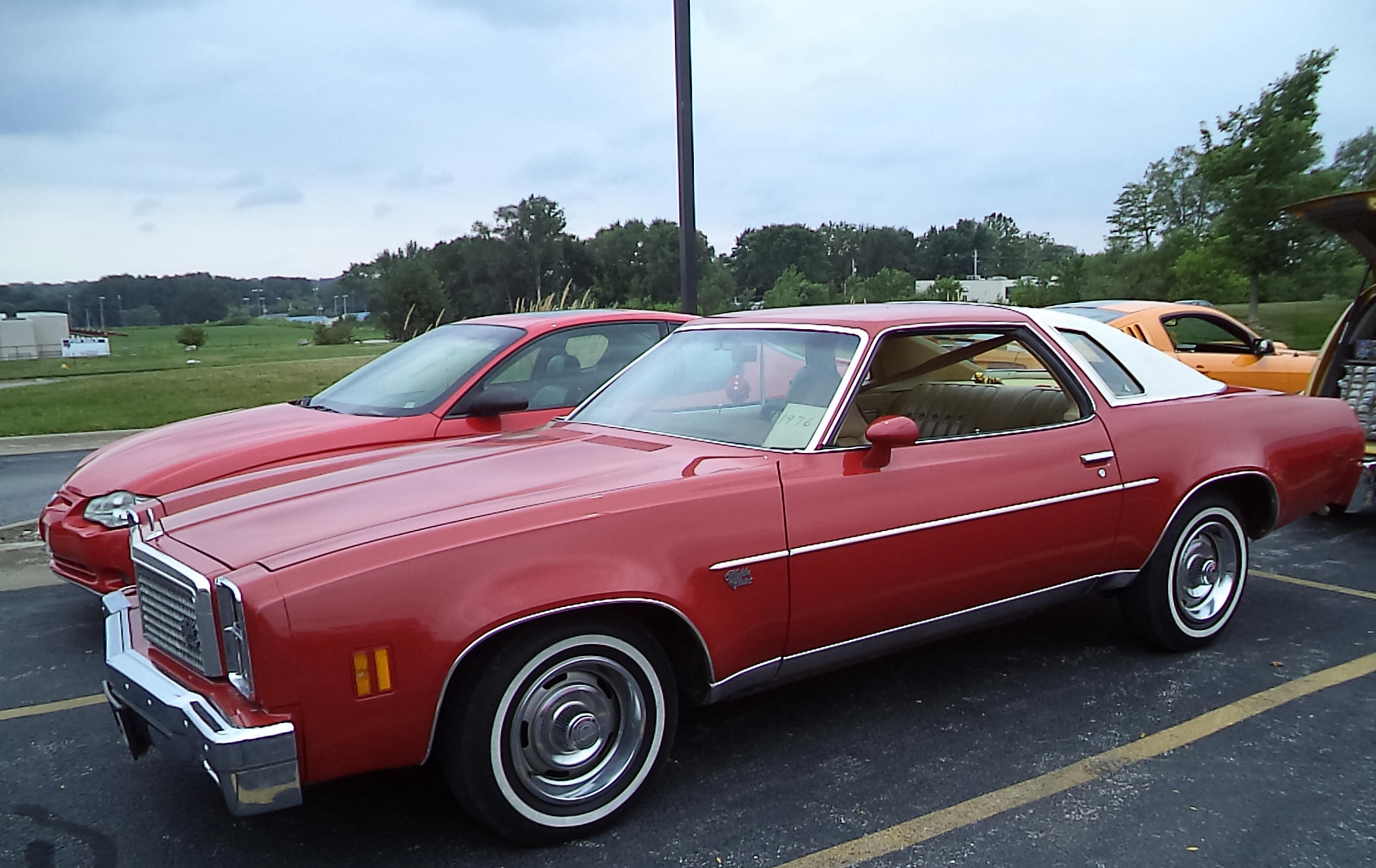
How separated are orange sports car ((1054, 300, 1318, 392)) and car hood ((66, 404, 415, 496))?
6.45 meters

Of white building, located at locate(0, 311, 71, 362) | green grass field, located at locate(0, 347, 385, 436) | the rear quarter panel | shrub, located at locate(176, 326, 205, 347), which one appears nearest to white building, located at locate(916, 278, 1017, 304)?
green grass field, located at locate(0, 347, 385, 436)

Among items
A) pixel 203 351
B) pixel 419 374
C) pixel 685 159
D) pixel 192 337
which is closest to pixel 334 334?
pixel 203 351

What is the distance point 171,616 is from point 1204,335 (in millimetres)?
9614

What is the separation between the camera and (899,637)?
3.52 m

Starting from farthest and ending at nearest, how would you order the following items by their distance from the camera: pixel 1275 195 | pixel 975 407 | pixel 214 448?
pixel 1275 195 < pixel 214 448 < pixel 975 407

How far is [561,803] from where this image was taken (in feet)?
9.36

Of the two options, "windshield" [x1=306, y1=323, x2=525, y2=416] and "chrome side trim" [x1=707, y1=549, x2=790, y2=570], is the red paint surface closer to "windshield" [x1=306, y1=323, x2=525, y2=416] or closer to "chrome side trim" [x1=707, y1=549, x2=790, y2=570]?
"chrome side trim" [x1=707, y1=549, x2=790, y2=570]

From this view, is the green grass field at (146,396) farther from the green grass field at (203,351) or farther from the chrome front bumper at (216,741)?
the chrome front bumper at (216,741)

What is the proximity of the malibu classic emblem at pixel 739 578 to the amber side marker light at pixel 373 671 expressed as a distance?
3.37ft

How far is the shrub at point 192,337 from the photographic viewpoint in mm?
54875

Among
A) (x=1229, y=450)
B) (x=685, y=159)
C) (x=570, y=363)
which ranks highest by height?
(x=685, y=159)

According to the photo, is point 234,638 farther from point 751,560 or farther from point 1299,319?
point 1299,319

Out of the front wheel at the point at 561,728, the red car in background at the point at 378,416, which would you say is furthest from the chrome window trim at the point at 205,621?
the red car in background at the point at 378,416

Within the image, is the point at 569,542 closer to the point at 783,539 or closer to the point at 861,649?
the point at 783,539
